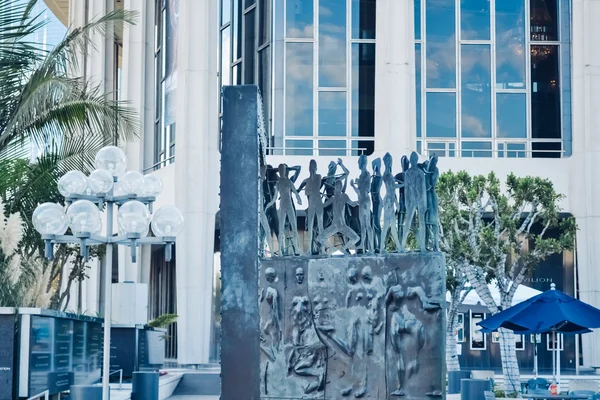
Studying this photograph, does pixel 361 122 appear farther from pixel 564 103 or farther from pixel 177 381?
pixel 177 381

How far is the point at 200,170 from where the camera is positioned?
35.4m

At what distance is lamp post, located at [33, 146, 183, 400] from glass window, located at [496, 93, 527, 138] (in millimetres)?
25012

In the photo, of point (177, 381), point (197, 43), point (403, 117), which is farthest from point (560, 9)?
point (177, 381)

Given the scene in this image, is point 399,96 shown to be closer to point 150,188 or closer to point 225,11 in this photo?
point 225,11

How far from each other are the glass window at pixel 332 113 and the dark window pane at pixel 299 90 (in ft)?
1.21

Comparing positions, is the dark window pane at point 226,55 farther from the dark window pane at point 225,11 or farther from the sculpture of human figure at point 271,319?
the sculpture of human figure at point 271,319

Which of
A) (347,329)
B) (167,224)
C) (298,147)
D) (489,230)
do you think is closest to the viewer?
(167,224)

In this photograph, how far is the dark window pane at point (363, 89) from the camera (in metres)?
36.2

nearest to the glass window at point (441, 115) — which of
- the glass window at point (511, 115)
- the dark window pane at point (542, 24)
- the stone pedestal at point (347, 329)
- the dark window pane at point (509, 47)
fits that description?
the glass window at point (511, 115)

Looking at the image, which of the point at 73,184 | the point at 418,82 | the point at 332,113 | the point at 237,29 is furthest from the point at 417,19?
the point at 73,184

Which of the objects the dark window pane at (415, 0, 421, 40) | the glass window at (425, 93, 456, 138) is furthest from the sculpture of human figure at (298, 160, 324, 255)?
the dark window pane at (415, 0, 421, 40)

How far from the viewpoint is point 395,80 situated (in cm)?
3466

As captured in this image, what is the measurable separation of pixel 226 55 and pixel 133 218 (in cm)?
2795

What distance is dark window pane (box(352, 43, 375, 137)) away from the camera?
36250 millimetres
